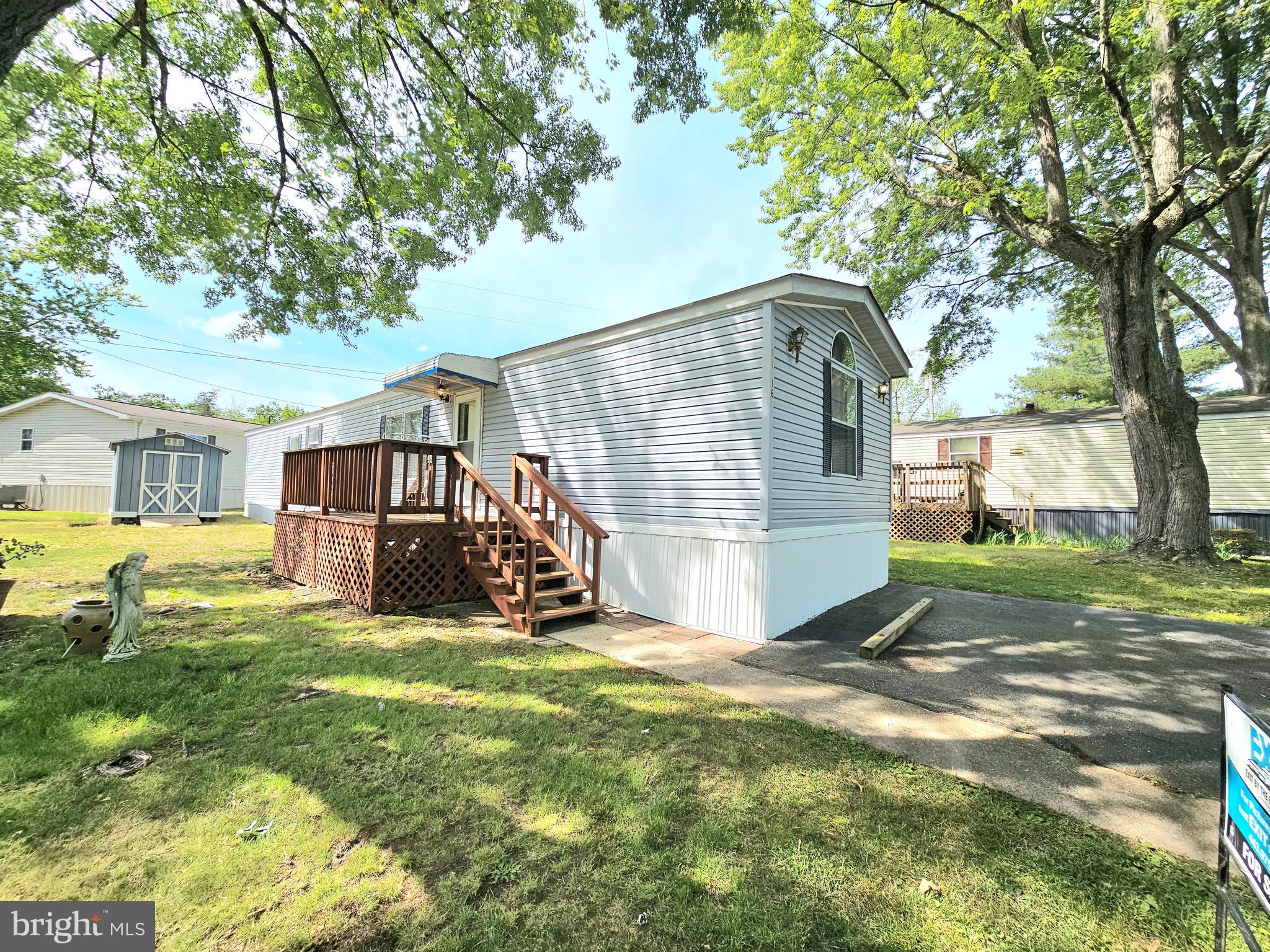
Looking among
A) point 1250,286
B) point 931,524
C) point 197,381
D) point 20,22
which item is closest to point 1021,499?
point 931,524

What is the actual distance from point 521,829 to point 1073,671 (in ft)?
15.7

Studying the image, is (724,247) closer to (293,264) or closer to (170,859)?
(293,264)

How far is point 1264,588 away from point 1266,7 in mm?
10063

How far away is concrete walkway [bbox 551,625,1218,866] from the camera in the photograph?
2215mm

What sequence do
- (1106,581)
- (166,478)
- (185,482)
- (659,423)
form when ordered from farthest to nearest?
(185,482)
(166,478)
(1106,581)
(659,423)

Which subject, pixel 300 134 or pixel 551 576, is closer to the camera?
pixel 551 576

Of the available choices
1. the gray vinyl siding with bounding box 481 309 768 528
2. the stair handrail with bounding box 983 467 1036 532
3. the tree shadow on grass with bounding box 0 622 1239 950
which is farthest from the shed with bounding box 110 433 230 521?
the stair handrail with bounding box 983 467 1036 532

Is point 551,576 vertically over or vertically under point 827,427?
under

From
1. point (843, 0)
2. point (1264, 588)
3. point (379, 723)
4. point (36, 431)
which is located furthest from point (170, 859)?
point (36, 431)

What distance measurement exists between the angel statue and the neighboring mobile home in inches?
700

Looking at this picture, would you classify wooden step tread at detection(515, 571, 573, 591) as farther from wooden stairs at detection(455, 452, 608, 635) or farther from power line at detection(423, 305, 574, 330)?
power line at detection(423, 305, 574, 330)

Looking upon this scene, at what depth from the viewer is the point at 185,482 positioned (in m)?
16.0

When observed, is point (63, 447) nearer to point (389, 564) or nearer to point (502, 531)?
point (389, 564)

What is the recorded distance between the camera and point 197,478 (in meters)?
16.3
